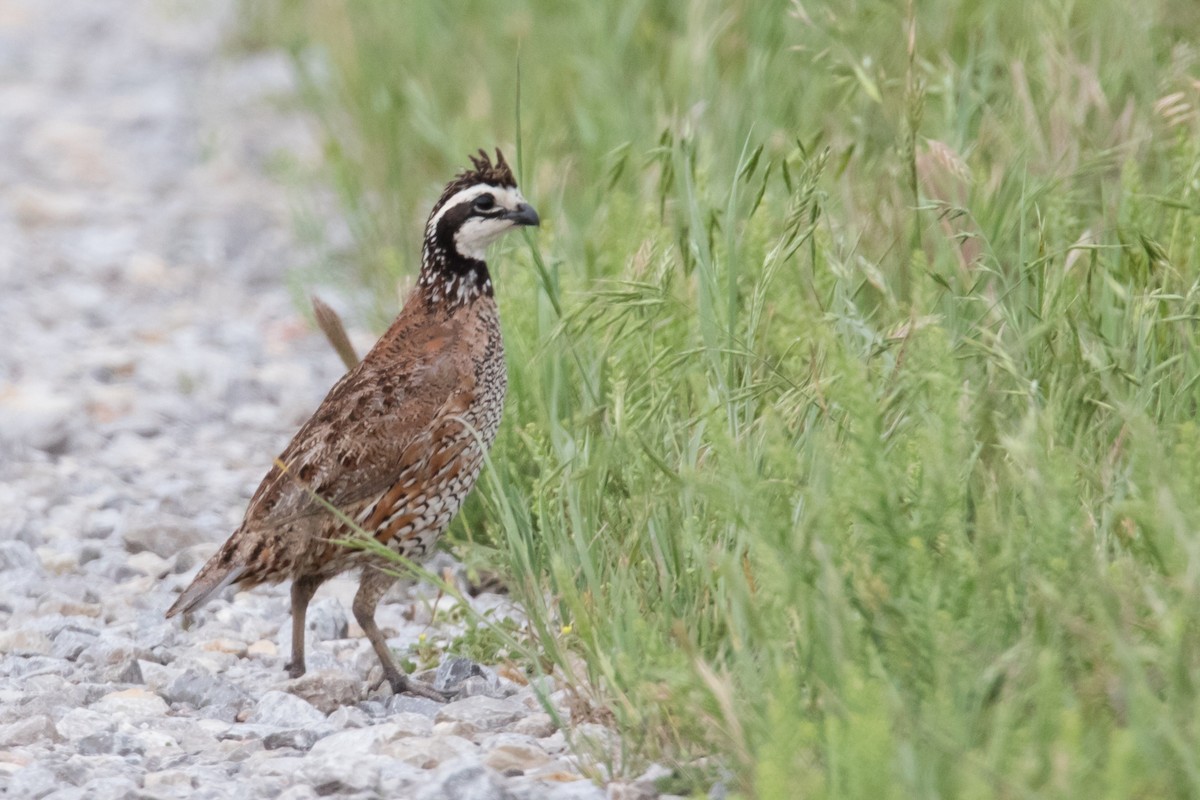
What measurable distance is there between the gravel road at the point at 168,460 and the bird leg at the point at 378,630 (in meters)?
0.05

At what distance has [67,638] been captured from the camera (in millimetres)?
4410

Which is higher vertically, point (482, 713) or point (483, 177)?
point (483, 177)

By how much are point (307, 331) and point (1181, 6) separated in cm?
353

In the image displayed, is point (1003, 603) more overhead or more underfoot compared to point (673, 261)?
more underfoot

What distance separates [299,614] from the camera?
171 inches

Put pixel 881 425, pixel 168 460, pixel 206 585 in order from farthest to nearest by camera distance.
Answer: pixel 168 460 < pixel 206 585 < pixel 881 425

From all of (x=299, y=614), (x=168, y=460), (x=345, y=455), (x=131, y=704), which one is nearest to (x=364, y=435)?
(x=345, y=455)

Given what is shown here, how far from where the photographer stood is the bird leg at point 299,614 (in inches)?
169

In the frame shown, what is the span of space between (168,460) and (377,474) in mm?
1892

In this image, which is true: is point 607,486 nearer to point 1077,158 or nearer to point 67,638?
point 67,638

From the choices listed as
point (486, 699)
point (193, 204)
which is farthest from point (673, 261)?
point (193, 204)

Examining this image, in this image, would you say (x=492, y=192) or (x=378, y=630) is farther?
(x=492, y=192)

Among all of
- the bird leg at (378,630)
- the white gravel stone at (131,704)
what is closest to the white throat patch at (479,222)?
the bird leg at (378,630)

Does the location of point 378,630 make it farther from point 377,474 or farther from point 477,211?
point 477,211
